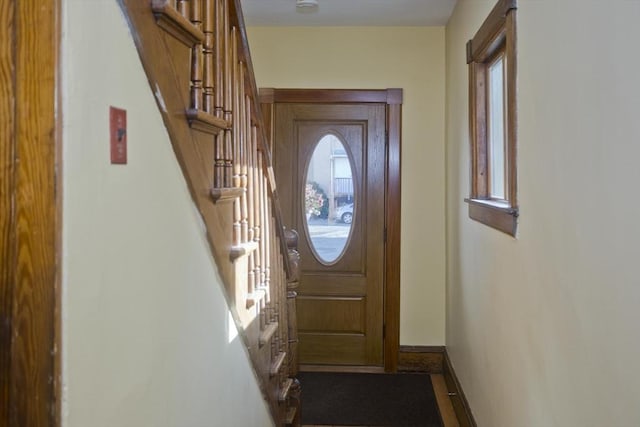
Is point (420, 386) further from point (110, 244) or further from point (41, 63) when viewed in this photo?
point (41, 63)

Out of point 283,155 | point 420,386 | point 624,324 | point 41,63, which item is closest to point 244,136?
point 41,63

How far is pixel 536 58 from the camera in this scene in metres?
1.80

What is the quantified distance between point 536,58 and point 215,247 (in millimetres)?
1134

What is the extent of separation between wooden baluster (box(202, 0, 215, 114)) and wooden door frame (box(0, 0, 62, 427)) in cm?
67

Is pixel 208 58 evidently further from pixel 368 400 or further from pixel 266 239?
pixel 368 400

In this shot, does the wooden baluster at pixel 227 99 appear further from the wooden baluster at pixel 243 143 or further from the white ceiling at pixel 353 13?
the white ceiling at pixel 353 13

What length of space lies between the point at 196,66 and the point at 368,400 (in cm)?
272

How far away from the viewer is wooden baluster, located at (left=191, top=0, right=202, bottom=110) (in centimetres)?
141

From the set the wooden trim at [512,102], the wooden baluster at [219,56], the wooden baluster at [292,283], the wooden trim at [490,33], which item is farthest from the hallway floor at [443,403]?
the wooden baluster at [219,56]

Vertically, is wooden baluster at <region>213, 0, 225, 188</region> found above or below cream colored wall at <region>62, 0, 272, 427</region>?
above

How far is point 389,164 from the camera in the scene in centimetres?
407

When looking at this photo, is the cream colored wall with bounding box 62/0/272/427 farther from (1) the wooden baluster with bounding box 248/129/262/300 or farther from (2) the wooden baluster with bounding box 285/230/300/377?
(2) the wooden baluster with bounding box 285/230/300/377

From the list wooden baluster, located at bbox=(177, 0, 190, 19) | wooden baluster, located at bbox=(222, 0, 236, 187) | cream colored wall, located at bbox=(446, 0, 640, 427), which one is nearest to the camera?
cream colored wall, located at bbox=(446, 0, 640, 427)

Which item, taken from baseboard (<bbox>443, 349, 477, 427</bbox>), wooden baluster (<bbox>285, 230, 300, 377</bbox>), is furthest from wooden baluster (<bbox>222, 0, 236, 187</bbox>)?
baseboard (<bbox>443, 349, 477, 427</bbox>)
